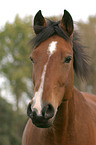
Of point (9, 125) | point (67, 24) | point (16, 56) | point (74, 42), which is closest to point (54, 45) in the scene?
point (67, 24)

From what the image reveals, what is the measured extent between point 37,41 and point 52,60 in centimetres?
75

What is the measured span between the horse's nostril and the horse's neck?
818 millimetres

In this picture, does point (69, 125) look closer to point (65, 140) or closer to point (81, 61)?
point (65, 140)

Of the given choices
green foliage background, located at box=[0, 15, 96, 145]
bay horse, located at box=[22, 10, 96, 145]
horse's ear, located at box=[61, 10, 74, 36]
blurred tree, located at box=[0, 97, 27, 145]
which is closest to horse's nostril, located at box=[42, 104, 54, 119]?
bay horse, located at box=[22, 10, 96, 145]

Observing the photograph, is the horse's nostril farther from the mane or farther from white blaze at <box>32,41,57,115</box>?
the mane

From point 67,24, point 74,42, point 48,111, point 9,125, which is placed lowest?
point 9,125

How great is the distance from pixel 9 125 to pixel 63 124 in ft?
61.7

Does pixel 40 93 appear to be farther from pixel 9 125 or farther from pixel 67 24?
pixel 9 125

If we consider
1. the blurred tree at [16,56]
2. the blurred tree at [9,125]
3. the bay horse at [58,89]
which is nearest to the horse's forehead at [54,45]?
the bay horse at [58,89]

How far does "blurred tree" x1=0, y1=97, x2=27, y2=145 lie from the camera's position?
2072 centimetres

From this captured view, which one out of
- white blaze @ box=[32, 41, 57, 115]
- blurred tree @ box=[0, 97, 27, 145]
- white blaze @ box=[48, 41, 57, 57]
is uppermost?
white blaze @ box=[48, 41, 57, 57]

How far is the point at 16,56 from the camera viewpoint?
31641 mm

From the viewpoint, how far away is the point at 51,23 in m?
4.38

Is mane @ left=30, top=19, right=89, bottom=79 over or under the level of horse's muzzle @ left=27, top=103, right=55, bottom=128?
over
